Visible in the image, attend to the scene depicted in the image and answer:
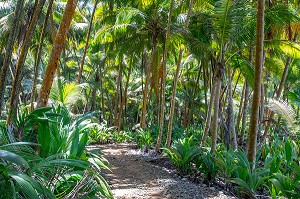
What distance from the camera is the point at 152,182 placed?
22.7 ft

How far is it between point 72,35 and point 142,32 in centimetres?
510

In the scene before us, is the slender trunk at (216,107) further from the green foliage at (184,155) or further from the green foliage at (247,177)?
the green foliage at (247,177)

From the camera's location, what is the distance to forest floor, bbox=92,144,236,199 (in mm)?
5820

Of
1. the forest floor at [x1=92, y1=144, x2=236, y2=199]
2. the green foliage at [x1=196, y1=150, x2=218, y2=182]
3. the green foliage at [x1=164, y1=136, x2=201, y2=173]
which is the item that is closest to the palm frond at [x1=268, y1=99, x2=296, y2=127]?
the green foliage at [x1=196, y1=150, x2=218, y2=182]

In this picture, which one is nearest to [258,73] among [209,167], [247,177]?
[247,177]

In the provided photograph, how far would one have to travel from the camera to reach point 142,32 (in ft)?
41.7

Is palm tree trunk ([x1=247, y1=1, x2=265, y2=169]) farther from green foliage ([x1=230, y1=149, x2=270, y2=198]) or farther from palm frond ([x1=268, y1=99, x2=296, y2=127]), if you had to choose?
palm frond ([x1=268, y1=99, x2=296, y2=127])

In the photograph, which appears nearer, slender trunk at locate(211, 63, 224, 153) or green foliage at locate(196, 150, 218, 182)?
green foliage at locate(196, 150, 218, 182)

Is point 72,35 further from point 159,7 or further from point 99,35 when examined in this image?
point 159,7

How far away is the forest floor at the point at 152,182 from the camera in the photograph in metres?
5.82

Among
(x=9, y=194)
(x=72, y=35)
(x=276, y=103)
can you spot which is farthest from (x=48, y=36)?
(x=9, y=194)

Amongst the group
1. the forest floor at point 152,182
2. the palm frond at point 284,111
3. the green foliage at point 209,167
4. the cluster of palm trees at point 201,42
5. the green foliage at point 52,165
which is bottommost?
the forest floor at point 152,182

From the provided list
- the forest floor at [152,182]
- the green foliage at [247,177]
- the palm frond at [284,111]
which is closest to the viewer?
the green foliage at [247,177]

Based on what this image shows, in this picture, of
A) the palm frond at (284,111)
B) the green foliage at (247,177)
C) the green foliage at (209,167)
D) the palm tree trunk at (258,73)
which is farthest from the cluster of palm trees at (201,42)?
the green foliage at (209,167)
